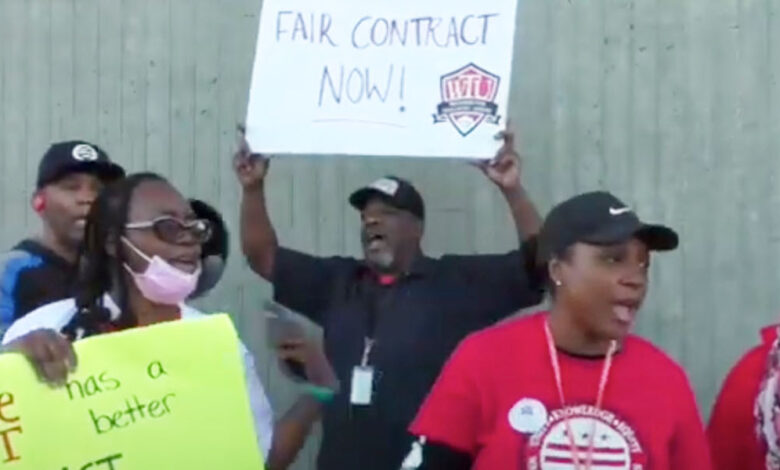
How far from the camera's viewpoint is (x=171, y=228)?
3.38 meters

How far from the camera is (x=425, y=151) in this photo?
4094 millimetres

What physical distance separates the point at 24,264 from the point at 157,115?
132cm

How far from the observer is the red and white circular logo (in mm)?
3301

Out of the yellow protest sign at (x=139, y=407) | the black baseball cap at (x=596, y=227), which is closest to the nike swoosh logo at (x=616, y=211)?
the black baseball cap at (x=596, y=227)

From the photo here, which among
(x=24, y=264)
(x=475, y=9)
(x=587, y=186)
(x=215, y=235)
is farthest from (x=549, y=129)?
(x=24, y=264)

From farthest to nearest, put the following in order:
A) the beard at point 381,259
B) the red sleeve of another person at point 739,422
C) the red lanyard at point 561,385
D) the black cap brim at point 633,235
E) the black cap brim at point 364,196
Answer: the black cap brim at point 364,196 → the beard at point 381,259 → the red sleeve of another person at point 739,422 → the black cap brim at point 633,235 → the red lanyard at point 561,385

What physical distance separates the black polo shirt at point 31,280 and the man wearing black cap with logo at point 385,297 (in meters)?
0.64

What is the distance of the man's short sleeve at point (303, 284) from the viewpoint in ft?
15.3

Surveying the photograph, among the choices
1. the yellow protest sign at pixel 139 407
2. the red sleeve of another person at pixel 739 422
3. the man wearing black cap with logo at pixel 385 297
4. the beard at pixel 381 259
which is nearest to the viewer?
the yellow protest sign at pixel 139 407

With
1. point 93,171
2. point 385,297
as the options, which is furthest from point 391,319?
point 93,171

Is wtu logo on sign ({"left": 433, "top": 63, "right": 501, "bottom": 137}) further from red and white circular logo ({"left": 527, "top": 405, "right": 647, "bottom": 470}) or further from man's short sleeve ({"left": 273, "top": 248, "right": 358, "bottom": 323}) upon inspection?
red and white circular logo ({"left": 527, "top": 405, "right": 647, "bottom": 470})

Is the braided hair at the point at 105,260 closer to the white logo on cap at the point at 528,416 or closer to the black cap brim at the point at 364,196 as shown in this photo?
the white logo on cap at the point at 528,416

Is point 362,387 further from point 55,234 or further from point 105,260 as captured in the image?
point 105,260

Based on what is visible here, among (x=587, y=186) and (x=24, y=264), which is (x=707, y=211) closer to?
(x=587, y=186)
